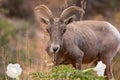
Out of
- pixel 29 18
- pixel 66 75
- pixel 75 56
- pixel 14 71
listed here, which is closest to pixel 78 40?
pixel 75 56

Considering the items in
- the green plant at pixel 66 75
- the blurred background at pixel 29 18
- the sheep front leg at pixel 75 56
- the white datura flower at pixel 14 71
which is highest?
the blurred background at pixel 29 18

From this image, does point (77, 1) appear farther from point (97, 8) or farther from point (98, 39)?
point (98, 39)

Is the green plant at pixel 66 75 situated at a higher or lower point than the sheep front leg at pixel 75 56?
lower

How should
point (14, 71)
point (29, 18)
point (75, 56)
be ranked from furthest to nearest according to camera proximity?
point (29, 18), point (75, 56), point (14, 71)

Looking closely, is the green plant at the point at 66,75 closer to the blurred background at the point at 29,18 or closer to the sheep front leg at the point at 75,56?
the sheep front leg at the point at 75,56

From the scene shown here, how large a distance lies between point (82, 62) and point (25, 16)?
77.8ft

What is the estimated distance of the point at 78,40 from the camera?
12.7 metres

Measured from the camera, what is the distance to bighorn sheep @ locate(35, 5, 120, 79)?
11.9m

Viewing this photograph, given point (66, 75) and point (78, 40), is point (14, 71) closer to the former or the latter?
point (66, 75)

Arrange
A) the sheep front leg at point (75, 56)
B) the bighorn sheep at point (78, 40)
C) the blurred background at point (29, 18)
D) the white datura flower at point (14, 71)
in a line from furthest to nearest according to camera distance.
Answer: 1. the blurred background at point (29, 18)
2. the sheep front leg at point (75, 56)
3. the bighorn sheep at point (78, 40)
4. the white datura flower at point (14, 71)

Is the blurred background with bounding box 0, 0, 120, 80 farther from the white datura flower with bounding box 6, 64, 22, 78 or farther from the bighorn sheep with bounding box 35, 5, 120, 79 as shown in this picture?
the white datura flower with bounding box 6, 64, 22, 78

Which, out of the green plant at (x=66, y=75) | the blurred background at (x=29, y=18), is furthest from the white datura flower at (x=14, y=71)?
the blurred background at (x=29, y=18)

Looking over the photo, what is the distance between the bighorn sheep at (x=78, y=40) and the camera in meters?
11.9

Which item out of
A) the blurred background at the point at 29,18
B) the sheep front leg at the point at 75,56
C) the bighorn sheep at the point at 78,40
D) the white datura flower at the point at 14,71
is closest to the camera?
the white datura flower at the point at 14,71
